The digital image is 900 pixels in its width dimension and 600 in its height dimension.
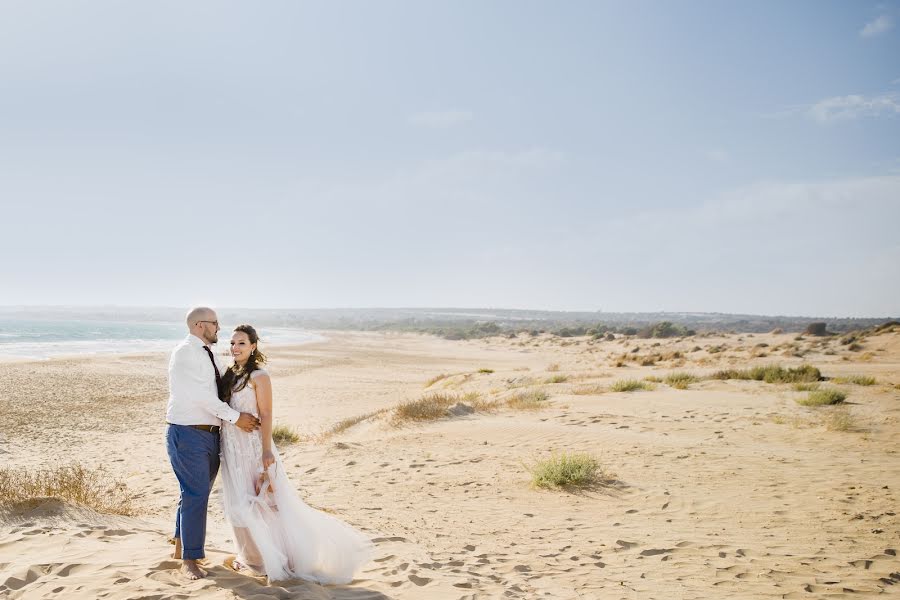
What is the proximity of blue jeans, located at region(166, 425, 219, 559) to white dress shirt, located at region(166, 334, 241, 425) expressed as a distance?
12 centimetres

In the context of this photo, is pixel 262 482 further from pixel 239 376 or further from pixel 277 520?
pixel 239 376

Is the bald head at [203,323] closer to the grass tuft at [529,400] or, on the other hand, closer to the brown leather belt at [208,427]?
the brown leather belt at [208,427]

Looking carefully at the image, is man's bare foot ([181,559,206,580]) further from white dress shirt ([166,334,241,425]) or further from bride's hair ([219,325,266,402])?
bride's hair ([219,325,266,402])

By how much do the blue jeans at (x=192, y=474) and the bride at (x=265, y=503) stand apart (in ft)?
0.45

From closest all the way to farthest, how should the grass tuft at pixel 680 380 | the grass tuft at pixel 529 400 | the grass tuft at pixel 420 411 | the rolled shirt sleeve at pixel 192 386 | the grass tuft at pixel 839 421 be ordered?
the rolled shirt sleeve at pixel 192 386 < the grass tuft at pixel 839 421 < the grass tuft at pixel 420 411 < the grass tuft at pixel 529 400 < the grass tuft at pixel 680 380

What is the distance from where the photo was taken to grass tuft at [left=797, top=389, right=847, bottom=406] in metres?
13.8

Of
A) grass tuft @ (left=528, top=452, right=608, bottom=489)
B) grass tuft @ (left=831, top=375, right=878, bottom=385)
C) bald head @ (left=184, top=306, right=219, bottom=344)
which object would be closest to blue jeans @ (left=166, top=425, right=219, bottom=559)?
bald head @ (left=184, top=306, right=219, bottom=344)

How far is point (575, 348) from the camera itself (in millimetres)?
46719

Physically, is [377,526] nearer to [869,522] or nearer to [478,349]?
[869,522]

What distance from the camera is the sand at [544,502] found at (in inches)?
Answer: 190

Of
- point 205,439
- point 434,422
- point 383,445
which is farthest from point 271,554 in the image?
point 434,422

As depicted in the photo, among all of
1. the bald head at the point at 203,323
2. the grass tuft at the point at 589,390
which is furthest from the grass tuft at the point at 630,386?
the bald head at the point at 203,323

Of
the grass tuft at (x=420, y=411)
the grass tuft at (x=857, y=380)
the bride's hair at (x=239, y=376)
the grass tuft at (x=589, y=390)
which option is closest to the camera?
the bride's hair at (x=239, y=376)

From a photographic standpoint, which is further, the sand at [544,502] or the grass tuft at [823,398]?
the grass tuft at [823,398]
